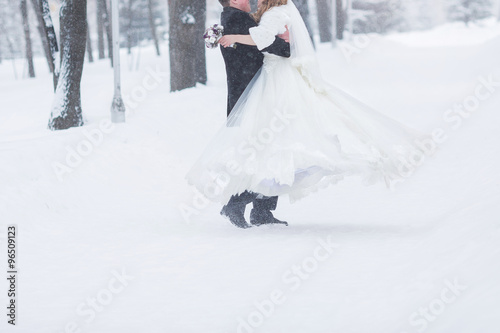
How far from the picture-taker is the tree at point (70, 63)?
11.1 metres

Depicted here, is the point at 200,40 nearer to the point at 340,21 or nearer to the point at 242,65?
the point at 242,65

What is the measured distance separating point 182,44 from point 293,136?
811cm

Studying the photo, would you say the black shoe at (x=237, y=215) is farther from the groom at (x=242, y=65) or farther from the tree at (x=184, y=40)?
the tree at (x=184, y=40)

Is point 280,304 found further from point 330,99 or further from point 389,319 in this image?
point 330,99

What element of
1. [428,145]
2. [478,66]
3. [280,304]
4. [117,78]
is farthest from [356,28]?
[280,304]

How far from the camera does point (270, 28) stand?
6.00m

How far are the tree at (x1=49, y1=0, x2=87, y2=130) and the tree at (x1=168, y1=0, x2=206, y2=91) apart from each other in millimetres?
2571

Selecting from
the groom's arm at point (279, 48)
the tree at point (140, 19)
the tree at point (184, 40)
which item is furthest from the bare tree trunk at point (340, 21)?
the groom's arm at point (279, 48)

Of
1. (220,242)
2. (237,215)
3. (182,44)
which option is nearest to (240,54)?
(237,215)

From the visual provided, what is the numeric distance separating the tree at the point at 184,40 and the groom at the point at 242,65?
7345 mm

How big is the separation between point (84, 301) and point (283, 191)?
7.22 ft

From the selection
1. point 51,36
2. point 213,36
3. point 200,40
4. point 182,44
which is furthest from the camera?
point 200,40

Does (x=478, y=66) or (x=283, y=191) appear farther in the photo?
(x=478, y=66)

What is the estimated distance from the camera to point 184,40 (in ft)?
44.5
